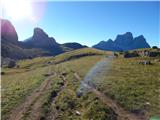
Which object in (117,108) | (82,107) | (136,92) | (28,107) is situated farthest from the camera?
(136,92)

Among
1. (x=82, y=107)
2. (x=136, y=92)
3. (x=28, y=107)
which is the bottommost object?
(x=28, y=107)

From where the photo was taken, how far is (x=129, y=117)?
25891 mm

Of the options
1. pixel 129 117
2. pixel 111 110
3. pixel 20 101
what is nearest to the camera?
pixel 129 117

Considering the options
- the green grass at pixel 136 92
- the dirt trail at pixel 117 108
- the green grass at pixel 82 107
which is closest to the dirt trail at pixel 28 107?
the green grass at pixel 82 107

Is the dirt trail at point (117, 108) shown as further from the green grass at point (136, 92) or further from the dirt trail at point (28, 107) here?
the dirt trail at point (28, 107)

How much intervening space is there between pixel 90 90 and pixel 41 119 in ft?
39.3

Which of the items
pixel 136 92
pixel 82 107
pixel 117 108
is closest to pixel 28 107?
pixel 82 107

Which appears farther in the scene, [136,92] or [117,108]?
[136,92]

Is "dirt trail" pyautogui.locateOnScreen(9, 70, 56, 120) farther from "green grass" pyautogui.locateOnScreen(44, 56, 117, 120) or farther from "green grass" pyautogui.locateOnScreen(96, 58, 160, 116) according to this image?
"green grass" pyautogui.locateOnScreen(96, 58, 160, 116)

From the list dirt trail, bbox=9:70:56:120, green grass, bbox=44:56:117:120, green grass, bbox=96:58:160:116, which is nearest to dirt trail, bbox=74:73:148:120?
green grass, bbox=44:56:117:120

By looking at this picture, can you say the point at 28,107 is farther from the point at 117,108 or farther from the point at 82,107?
the point at 117,108

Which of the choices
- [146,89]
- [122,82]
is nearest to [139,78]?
[122,82]

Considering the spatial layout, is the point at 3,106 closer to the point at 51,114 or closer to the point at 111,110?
the point at 51,114

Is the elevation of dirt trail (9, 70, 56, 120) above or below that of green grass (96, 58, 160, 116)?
below
